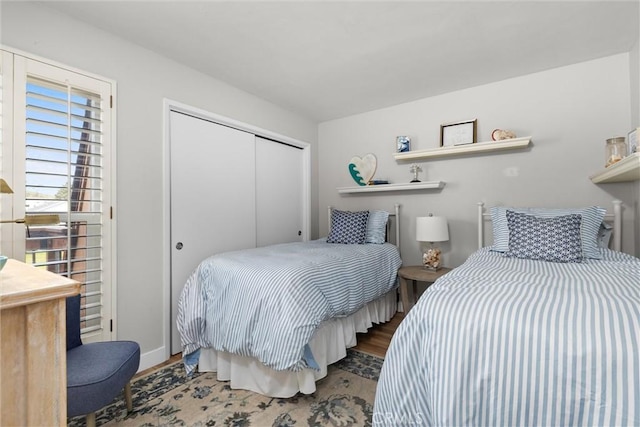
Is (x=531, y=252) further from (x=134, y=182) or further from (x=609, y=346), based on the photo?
(x=134, y=182)

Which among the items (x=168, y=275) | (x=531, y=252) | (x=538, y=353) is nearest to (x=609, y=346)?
(x=538, y=353)

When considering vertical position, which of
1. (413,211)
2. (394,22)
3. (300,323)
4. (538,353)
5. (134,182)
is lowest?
(300,323)

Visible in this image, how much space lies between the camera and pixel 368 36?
2.16m

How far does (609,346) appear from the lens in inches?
31.7

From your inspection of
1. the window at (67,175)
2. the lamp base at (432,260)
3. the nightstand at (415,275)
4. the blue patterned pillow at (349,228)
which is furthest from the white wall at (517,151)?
the window at (67,175)

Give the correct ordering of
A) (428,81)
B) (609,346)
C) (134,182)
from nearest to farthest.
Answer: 1. (609,346)
2. (134,182)
3. (428,81)

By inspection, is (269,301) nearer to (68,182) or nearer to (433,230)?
(68,182)

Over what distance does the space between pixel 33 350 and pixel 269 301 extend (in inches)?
44.3

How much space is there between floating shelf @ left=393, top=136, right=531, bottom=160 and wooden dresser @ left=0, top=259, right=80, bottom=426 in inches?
121

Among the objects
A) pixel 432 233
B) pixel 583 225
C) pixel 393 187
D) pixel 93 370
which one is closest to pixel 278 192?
pixel 393 187

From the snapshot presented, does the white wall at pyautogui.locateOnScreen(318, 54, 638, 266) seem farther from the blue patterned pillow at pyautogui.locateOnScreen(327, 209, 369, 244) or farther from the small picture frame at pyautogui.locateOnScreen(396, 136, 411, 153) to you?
the blue patterned pillow at pyautogui.locateOnScreen(327, 209, 369, 244)

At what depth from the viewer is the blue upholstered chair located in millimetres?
1346

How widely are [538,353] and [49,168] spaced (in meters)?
2.57

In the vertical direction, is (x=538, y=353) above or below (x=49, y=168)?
below
